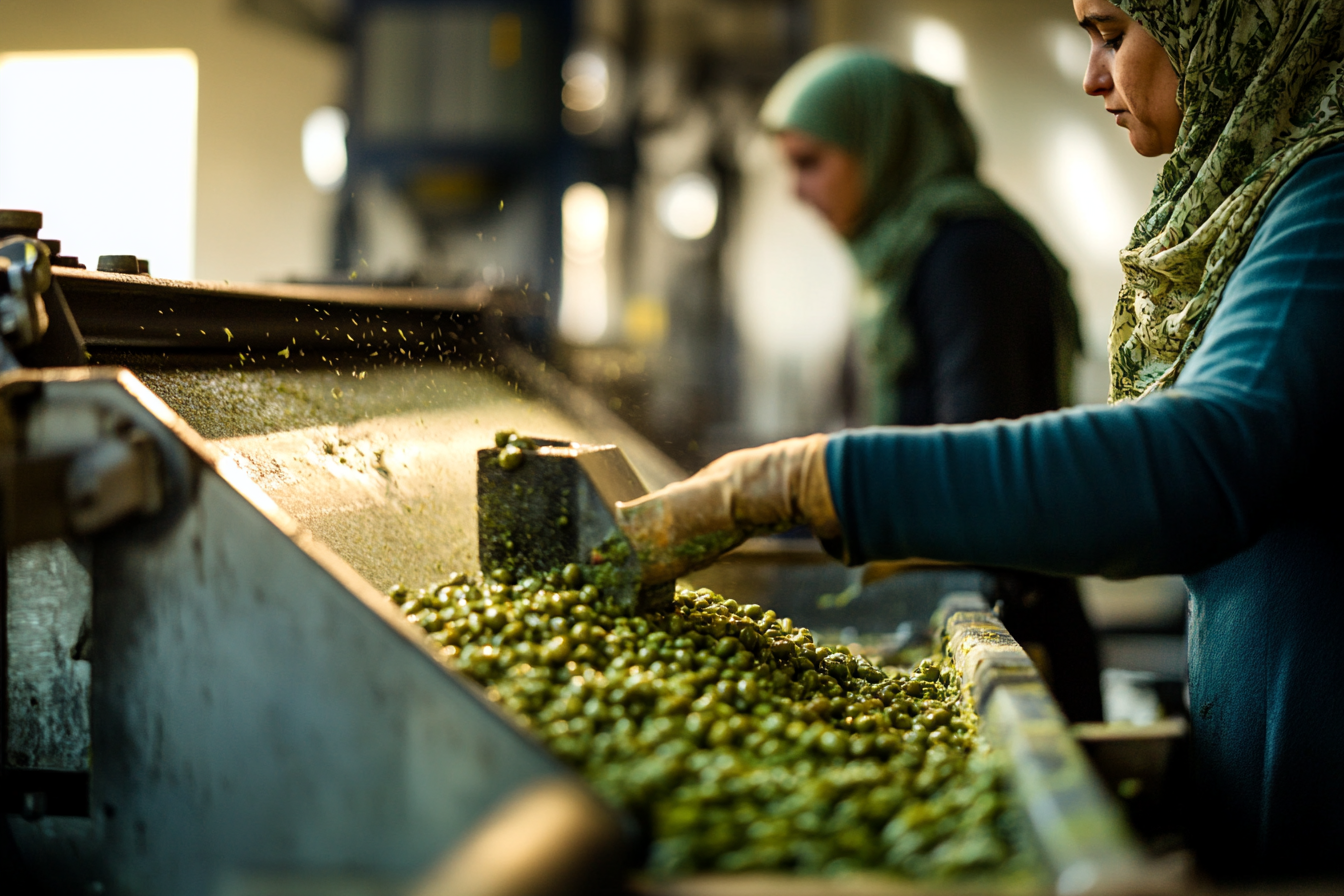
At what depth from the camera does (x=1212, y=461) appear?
1021mm

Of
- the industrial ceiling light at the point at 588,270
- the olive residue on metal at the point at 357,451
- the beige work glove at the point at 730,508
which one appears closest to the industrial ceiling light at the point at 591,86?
the industrial ceiling light at the point at 588,270

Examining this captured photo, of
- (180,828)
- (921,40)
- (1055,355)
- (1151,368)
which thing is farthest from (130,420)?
(921,40)

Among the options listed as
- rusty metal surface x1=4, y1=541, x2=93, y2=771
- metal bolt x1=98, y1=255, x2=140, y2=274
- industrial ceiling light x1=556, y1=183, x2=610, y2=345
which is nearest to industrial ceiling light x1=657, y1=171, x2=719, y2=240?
industrial ceiling light x1=556, y1=183, x2=610, y2=345

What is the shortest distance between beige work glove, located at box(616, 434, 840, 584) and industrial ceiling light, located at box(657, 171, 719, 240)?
8040 mm

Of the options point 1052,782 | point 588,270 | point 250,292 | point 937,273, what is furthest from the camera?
point 588,270

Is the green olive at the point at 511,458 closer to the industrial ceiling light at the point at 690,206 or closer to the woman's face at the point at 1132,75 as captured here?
the woman's face at the point at 1132,75

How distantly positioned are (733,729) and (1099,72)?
1.09 m

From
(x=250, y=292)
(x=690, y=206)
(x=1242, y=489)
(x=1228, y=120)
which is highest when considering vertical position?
(x=690, y=206)

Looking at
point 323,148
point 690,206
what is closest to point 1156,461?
point 323,148

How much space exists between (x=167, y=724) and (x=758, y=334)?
8.86 m

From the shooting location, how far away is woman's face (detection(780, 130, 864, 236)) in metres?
2.78

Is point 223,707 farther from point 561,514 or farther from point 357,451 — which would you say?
point 357,451

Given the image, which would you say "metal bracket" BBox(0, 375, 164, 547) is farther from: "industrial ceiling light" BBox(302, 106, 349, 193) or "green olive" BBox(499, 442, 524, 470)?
"industrial ceiling light" BBox(302, 106, 349, 193)

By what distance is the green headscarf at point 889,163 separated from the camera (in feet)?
8.09
